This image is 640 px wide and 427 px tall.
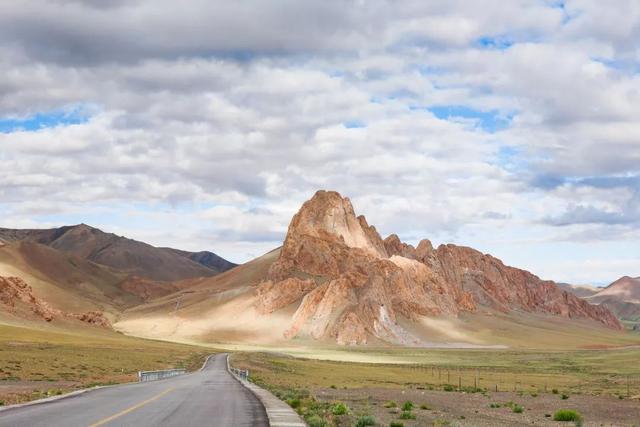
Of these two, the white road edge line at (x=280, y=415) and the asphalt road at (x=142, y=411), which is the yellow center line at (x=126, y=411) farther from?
the white road edge line at (x=280, y=415)

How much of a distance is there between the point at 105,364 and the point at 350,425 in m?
61.2

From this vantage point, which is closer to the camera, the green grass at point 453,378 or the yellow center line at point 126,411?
the yellow center line at point 126,411

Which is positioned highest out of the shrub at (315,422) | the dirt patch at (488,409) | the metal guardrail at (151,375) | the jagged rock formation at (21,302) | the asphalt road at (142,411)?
the jagged rock formation at (21,302)

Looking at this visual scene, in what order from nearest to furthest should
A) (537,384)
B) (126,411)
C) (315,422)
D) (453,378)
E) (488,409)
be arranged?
1. (315,422)
2. (126,411)
3. (488,409)
4. (537,384)
5. (453,378)

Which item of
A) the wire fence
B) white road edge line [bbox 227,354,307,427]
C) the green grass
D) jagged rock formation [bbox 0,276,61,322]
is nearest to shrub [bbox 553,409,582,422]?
white road edge line [bbox 227,354,307,427]

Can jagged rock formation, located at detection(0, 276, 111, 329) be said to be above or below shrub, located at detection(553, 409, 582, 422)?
above

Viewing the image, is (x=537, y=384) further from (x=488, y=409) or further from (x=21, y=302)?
(x=21, y=302)

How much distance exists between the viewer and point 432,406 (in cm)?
4641

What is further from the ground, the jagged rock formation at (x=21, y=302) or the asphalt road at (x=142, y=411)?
the jagged rock formation at (x=21, y=302)

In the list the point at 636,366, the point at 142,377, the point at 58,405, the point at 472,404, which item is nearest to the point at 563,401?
the point at 472,404

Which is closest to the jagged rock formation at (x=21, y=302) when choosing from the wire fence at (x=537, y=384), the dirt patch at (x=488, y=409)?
the wire fence at (x=537, y=384)

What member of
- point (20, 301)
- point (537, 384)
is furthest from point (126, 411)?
→ point (20, 301)

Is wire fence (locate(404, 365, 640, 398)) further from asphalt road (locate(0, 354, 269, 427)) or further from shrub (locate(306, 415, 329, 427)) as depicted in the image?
shrub (locate(306, 415, 329, 427))

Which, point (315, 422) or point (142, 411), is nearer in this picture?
point (315, 422)
